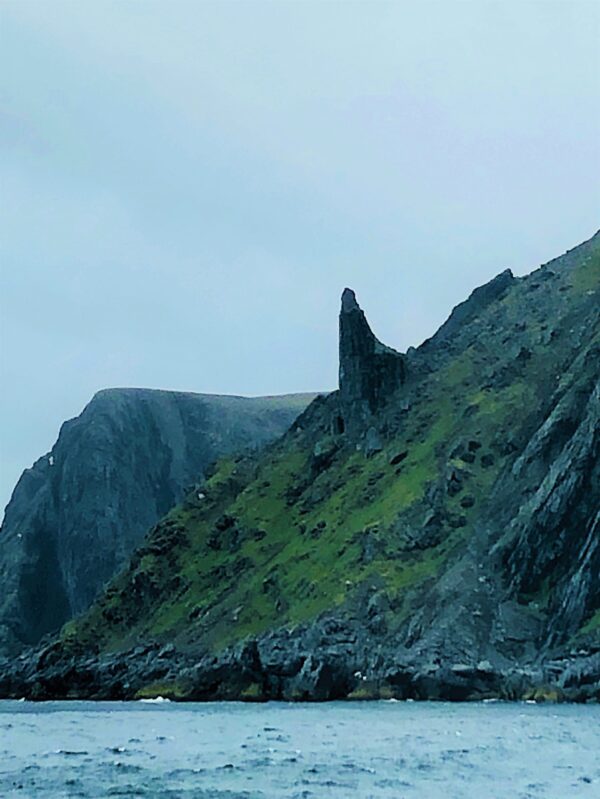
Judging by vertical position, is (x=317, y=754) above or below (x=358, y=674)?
below

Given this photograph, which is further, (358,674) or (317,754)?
(358,674)

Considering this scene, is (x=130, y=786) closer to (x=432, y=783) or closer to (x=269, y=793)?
(x=269, y=793)

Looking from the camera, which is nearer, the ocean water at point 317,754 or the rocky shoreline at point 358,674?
the ocean water at point 317,754

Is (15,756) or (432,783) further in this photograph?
(15,756)

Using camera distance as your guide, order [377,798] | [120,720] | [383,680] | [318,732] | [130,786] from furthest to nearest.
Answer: [383,680] < [120,720] < [318,732] < [130,786] < [377,798]

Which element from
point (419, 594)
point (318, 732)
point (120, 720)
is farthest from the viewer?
point (419, 594)

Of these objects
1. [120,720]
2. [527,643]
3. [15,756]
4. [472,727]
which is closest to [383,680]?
[527,643]

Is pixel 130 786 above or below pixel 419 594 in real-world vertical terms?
below

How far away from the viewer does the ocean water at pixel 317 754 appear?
6400 cm

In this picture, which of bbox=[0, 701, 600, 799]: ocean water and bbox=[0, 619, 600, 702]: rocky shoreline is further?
bbox=[0, 619, 600, 702]: rocky shoreline

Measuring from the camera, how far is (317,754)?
83.9m

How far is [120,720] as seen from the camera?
449 feet

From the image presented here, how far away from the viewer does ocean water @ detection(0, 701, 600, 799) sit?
6400 centimetres

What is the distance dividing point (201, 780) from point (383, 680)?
10229cm
